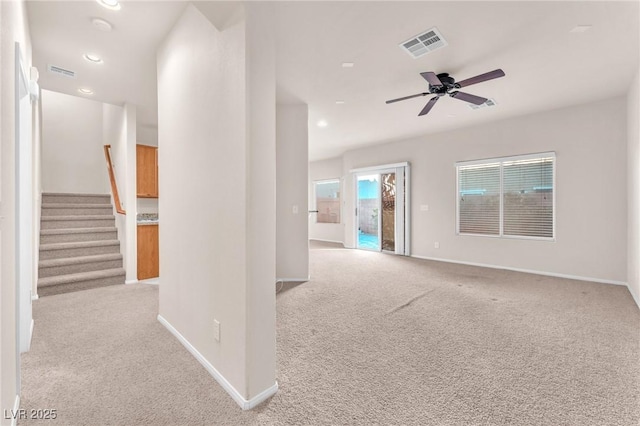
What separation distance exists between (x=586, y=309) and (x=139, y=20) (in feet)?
17.5

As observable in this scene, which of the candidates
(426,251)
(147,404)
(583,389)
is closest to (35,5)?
(147,404)

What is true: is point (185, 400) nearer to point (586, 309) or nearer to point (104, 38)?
point (104, 38)

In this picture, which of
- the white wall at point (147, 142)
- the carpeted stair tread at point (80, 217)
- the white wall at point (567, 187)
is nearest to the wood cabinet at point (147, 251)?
the white wall at point (147, 142)

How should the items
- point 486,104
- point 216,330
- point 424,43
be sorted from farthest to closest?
1. point 486,104
2. point 424,43
3. point 216,330

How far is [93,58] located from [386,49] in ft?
10.1

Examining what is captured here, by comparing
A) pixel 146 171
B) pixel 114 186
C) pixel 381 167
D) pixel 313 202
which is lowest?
pixel 313 202

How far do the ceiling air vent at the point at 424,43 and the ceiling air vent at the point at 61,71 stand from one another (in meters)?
3.77

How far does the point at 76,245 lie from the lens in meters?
4.19

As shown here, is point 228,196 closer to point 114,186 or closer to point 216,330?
point 216,330

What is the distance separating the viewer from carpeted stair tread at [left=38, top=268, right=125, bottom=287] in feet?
11.8

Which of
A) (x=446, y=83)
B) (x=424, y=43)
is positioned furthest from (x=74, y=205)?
(x=446, y=83)

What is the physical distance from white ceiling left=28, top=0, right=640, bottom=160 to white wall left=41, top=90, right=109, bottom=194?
2650mm

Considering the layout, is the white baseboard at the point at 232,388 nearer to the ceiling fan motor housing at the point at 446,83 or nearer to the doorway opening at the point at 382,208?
the ceiling fan motor housing at the point at 446,83

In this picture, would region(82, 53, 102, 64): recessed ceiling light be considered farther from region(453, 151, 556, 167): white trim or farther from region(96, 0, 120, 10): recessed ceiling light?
region(453, 151, 556, 167): white trim
